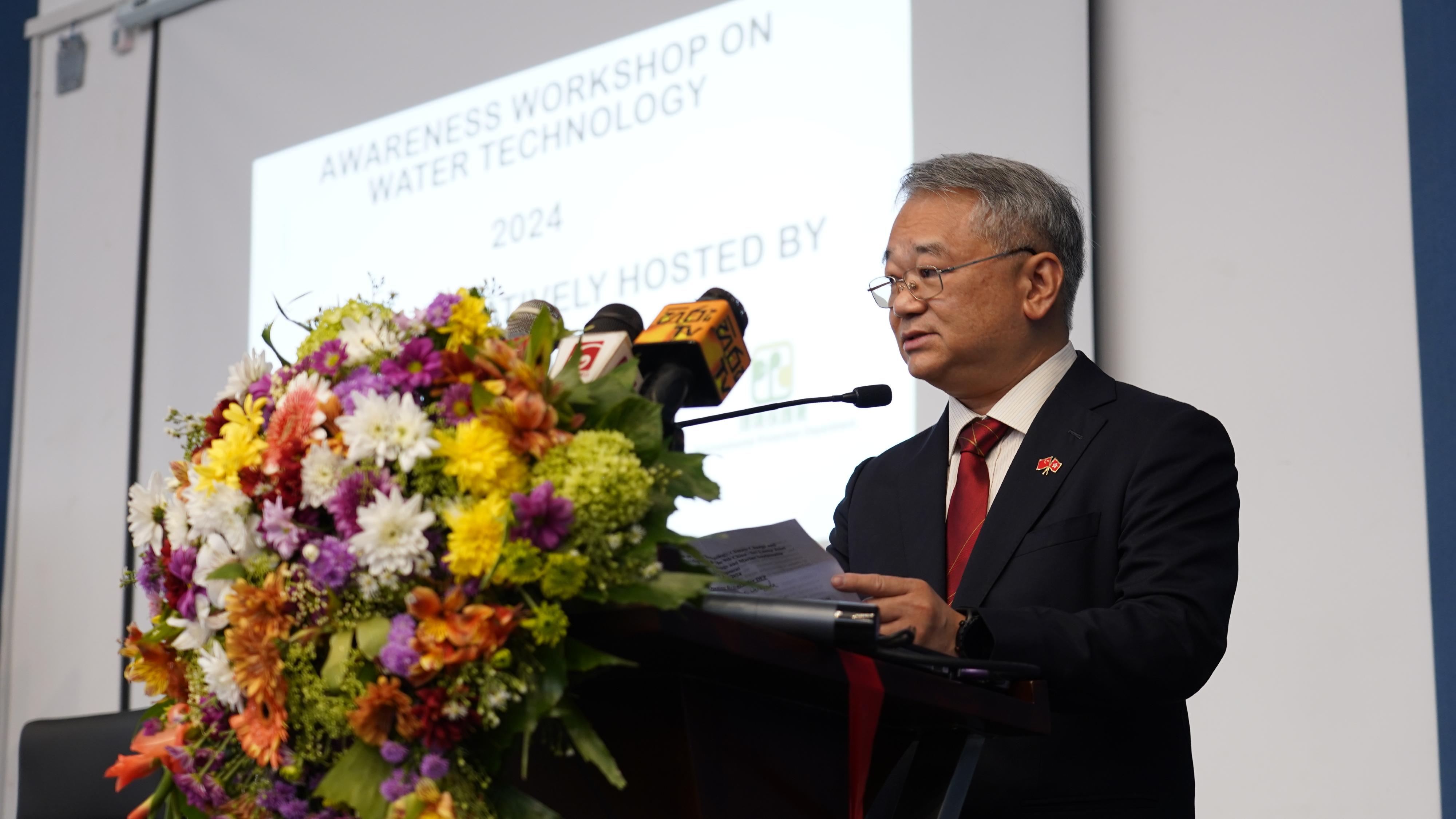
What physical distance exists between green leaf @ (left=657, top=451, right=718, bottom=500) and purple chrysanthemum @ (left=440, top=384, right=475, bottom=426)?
16cm

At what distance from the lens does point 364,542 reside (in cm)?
99

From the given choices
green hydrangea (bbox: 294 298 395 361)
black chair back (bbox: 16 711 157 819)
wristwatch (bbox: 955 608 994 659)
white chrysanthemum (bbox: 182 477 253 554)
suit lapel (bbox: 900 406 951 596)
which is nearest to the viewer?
white chrysanthemum (bbox: 182 477 253 554)

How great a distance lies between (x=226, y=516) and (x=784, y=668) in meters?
0.44

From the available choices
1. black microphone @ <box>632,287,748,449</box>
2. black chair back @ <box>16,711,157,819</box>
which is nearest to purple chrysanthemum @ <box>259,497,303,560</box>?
black microphone @ <box>632,287,748,449</box>

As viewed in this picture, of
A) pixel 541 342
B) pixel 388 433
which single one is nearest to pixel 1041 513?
pixel 541 342

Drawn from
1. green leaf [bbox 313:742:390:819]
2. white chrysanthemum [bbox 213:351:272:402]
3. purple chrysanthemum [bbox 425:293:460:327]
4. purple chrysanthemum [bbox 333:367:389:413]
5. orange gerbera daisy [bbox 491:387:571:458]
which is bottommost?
green leaf [bbox 313:742:390:819]

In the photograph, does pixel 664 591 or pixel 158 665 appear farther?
pixel 158 665

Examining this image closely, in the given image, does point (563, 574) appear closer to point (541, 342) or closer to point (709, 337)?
point (541, 342)

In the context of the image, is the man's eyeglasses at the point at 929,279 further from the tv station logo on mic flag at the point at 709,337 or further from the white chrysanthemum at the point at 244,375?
the white chrysanthemum at the point at 244,375

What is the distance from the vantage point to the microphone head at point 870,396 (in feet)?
5.34

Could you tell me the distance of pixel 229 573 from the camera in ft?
3.44

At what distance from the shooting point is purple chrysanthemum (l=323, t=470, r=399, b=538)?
1021mm

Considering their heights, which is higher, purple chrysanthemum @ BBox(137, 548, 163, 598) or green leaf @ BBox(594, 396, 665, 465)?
green leaf @ BBox(594, 396, 665, 465)

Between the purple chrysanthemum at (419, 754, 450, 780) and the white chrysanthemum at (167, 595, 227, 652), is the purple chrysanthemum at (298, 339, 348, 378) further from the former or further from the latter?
the purple chrysanthemum at (419, 754, 450, 780)
